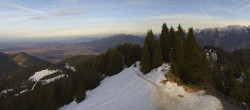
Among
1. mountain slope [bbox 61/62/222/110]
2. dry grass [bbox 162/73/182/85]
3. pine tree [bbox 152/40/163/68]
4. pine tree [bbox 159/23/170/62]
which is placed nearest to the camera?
mountain slope [bbox 61/62/222/110]

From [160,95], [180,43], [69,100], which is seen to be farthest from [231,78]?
[69,100]

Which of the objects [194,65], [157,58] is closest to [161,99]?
[194,65]

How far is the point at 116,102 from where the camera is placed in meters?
58.1

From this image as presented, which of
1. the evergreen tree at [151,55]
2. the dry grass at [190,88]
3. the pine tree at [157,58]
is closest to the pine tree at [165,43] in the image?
the evergreen tree at [151,55]

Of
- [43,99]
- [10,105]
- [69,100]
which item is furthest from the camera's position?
[10,105]

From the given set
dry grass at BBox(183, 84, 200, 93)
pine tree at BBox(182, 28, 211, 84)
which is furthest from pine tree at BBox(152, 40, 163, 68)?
dry grass at BBox(183, 84, 200, 93)

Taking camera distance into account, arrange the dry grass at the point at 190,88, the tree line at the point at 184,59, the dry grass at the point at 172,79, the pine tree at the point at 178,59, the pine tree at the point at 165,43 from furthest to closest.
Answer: the pine tree at the point at 165,43
the tree line at the point at 184,59
the pine tree at the point at 178,59
the dry grass at the point at 172,79
the dry grass at the point at 190,88

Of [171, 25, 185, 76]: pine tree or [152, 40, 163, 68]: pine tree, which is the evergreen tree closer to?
[152, 40, 163, 68]: pine tree

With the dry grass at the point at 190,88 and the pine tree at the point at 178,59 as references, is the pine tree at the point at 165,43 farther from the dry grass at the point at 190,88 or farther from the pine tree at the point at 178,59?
the dry grass at the point at 190,88

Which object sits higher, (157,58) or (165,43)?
(165,43)

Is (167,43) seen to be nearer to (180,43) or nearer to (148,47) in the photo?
(148,47)

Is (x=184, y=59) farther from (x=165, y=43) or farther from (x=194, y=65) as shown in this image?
(x=165, y=43)

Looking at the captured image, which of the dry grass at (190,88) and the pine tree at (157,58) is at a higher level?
the pine tree at (157,58)

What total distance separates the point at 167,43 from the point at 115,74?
90.9 ft
